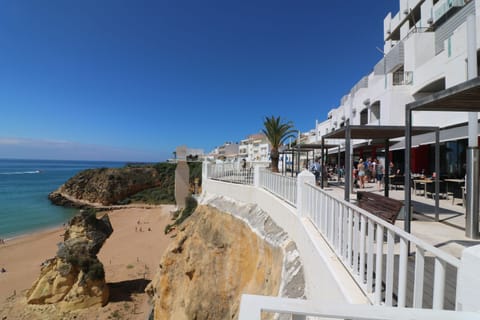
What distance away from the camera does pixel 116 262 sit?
17938 mm

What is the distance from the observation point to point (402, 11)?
20.3 metres

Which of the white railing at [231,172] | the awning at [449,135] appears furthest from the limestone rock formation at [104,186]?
the awning at [449,135]

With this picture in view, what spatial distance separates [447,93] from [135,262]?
65.6 ft

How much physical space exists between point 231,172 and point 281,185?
5090 mm

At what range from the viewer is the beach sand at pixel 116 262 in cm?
1184

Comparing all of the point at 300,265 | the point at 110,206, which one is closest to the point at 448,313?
the point at 300,265

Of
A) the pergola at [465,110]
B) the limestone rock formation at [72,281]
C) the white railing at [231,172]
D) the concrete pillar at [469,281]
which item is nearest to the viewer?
the concrete pillar at [469,281]

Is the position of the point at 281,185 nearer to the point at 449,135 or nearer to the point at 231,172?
the point at 231,172

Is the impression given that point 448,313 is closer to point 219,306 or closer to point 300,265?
point 300,265

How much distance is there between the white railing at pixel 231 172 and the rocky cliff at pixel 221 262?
115 centimetres

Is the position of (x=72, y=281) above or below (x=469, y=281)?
below

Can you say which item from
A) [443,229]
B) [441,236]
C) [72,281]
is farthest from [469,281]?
[72,281]

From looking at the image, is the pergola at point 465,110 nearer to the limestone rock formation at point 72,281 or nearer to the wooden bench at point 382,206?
the wooden bench at point 382,206

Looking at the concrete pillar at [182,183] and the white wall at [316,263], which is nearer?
the white wall at [316,263]
